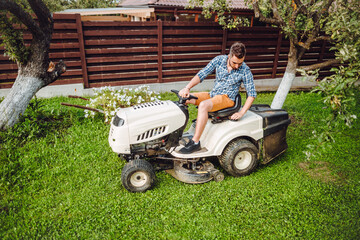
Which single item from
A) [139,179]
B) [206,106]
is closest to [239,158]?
[206,106]

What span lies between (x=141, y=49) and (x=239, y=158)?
482cm

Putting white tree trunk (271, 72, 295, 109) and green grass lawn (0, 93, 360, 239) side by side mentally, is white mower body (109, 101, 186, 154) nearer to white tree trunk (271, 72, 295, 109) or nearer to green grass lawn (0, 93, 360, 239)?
green grass lawn (0, 93, 360, 239)

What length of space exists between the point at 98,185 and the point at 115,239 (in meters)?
1.00

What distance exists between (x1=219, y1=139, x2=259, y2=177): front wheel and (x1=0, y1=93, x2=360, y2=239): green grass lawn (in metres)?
0.13

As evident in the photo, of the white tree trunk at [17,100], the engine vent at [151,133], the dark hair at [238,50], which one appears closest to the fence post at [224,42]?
the dark hair at [238,50]

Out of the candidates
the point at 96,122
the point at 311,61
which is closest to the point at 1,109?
the point at 96,122

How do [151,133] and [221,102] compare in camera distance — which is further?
[221,102]

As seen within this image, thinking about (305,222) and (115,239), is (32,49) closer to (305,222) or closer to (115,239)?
(115,239)

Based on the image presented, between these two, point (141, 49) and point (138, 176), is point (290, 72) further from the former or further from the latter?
point (138, 176)

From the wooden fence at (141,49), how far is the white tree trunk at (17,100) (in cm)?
221

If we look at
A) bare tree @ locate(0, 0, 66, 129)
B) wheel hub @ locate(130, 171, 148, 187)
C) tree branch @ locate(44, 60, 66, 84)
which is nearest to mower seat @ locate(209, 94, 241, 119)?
wheel hub @ locate(130, 171, 148, 187)

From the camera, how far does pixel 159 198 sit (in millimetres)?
3438

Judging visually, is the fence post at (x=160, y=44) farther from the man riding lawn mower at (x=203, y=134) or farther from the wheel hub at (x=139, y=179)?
the wheel hub at (x=139, y=179)

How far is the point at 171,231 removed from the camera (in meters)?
2.91
